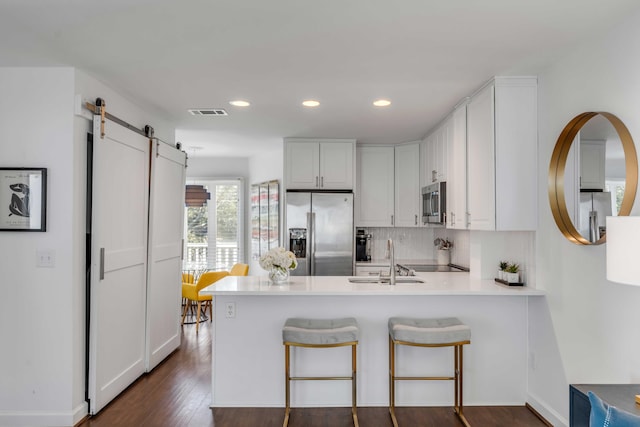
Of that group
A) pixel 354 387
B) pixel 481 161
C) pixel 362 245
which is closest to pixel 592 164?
pixel 481 161

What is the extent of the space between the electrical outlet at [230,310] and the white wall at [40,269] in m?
1.02

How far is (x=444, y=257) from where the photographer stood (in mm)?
5426

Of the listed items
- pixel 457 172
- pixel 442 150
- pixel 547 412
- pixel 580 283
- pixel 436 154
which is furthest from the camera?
pixel 436 154

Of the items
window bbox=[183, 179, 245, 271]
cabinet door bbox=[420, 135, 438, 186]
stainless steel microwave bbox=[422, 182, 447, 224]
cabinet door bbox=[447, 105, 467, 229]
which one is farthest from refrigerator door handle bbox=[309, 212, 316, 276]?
window bbox=[183, 179, 245, 271]

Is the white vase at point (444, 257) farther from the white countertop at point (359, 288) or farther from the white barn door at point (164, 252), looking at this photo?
the white barn door at point (164, 252)

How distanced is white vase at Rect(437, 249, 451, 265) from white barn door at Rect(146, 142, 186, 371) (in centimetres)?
318

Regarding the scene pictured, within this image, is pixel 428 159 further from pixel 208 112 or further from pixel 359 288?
pixel 208 112

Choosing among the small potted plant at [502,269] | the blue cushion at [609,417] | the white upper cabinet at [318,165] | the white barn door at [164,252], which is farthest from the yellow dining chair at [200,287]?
the blue cushion at [609,417]

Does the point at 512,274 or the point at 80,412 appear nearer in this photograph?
the point at 80,412

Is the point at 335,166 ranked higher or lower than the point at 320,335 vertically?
higher

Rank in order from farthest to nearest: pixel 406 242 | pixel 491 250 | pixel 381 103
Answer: pixel 406 242, pixel 381 103, pixel 491 250

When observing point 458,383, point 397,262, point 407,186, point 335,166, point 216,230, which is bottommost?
point 458,383

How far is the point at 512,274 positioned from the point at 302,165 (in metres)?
2.79

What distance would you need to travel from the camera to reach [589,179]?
2486 millimetres
